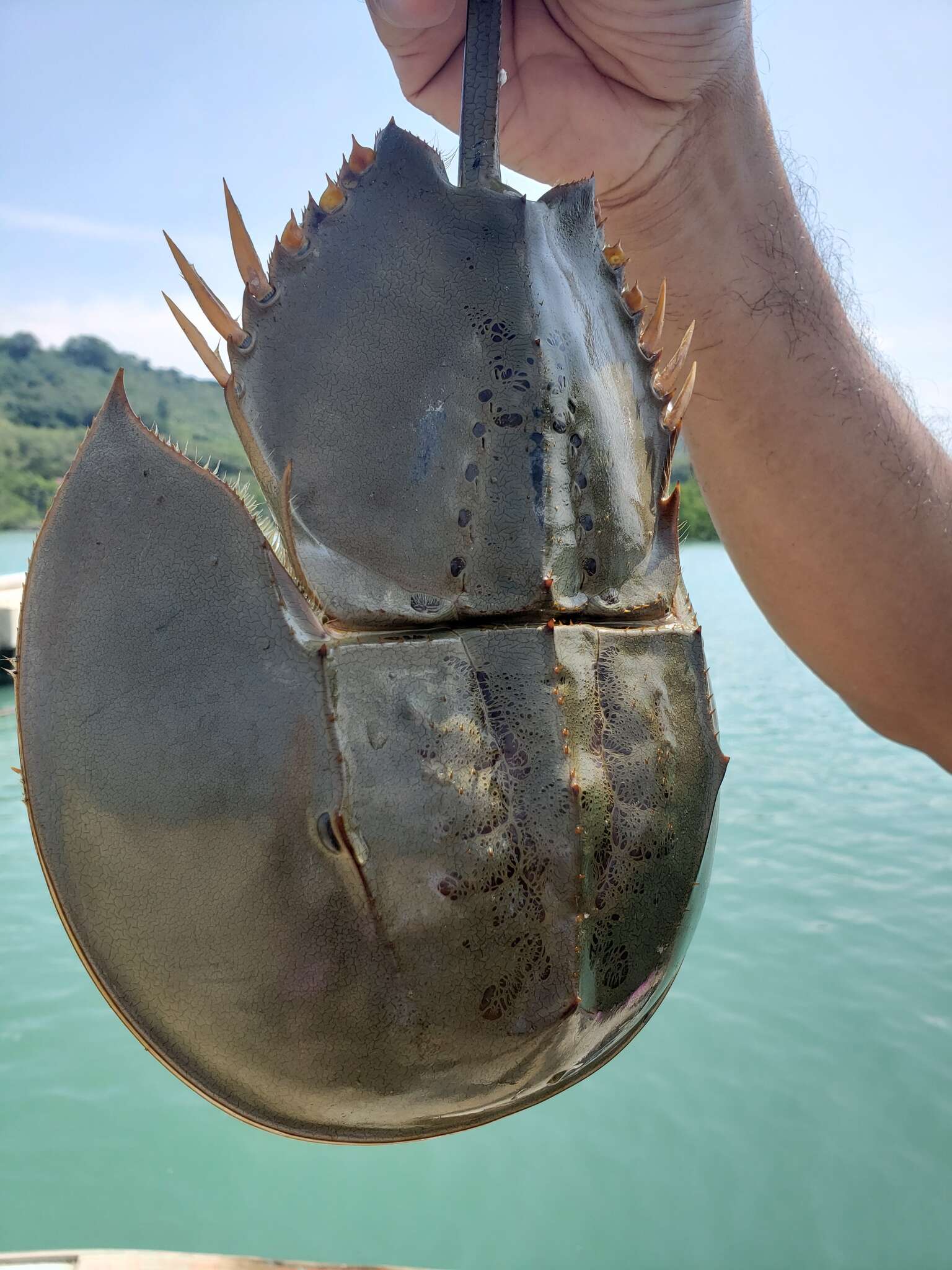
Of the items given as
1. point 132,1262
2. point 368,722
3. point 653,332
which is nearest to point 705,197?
point 653,332

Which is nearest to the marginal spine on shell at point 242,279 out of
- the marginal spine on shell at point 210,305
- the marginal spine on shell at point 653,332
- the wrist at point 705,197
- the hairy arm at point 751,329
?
the marginal spine on shell at point 210,305

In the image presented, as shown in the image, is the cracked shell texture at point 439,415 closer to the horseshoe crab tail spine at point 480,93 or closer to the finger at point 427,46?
the horseshoe crab tail spine at point 480,93

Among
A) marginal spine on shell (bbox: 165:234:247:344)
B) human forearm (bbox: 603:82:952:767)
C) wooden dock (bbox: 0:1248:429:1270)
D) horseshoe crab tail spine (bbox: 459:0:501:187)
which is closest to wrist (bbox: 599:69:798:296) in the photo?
human forearm (bbox: 603:82:952:767)

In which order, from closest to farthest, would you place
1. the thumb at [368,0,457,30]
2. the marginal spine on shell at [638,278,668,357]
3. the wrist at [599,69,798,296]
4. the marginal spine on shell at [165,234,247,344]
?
the marginal spine on shell at [165,234,247,344] < the marginal spine on shell at [638,278,668,357] < the thumb at [368,0,457,30] < the wrist at [599,69,798,296]

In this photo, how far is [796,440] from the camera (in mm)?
1692

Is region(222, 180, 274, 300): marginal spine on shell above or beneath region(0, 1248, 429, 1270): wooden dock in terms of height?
above

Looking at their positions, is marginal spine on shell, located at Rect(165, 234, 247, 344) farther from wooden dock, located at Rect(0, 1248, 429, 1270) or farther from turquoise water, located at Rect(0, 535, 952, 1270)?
turquoise water, located at Rect(0, 535, 952, 1270)

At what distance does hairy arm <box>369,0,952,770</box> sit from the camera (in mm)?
1210

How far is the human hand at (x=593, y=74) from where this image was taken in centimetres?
112

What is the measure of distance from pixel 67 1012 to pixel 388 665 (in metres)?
4.41

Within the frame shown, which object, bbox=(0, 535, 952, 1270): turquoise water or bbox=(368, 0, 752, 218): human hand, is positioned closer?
bbox=(368, 0, 752, 218): human hand

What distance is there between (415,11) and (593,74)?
1.13ft

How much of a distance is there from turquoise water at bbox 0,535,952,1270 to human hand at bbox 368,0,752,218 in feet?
6.95

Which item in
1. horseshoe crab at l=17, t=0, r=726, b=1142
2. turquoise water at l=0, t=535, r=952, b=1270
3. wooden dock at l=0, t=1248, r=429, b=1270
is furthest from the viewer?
turquoise water at l=0, t=535, r=952, b=1270
